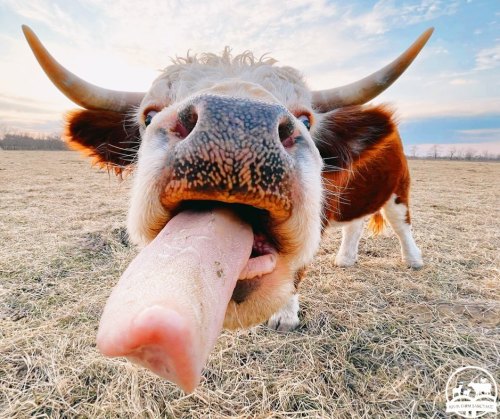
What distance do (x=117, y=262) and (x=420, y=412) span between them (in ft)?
11.4

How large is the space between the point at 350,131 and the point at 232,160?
1592mm

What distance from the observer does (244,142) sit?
106cm

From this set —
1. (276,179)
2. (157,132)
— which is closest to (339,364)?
(276,179)

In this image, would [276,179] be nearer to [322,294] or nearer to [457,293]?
[322,294]

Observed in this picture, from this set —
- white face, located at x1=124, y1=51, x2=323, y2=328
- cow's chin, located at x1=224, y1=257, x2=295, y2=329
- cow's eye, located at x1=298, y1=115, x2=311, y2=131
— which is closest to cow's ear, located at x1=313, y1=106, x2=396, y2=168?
cow's eye, located at x1=298, y1=115, x2=311, y2=131

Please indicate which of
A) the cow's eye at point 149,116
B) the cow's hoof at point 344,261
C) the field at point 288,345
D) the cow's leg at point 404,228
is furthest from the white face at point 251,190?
the cow's leg at point 404,228

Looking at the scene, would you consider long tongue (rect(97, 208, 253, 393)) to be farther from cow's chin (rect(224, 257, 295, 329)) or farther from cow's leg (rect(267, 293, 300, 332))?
cow's leg (rect(267, 293, 300, 332))

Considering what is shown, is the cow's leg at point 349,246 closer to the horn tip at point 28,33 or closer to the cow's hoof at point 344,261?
the cow's hoof at point 344,261

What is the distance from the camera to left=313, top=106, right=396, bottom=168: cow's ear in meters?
2.31

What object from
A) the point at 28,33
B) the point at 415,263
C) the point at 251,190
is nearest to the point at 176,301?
the point at 251,190

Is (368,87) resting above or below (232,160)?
above

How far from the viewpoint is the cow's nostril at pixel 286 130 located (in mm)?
1246

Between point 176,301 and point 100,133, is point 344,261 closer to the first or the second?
point 100,133

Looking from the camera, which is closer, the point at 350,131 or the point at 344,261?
the point at 350,131
